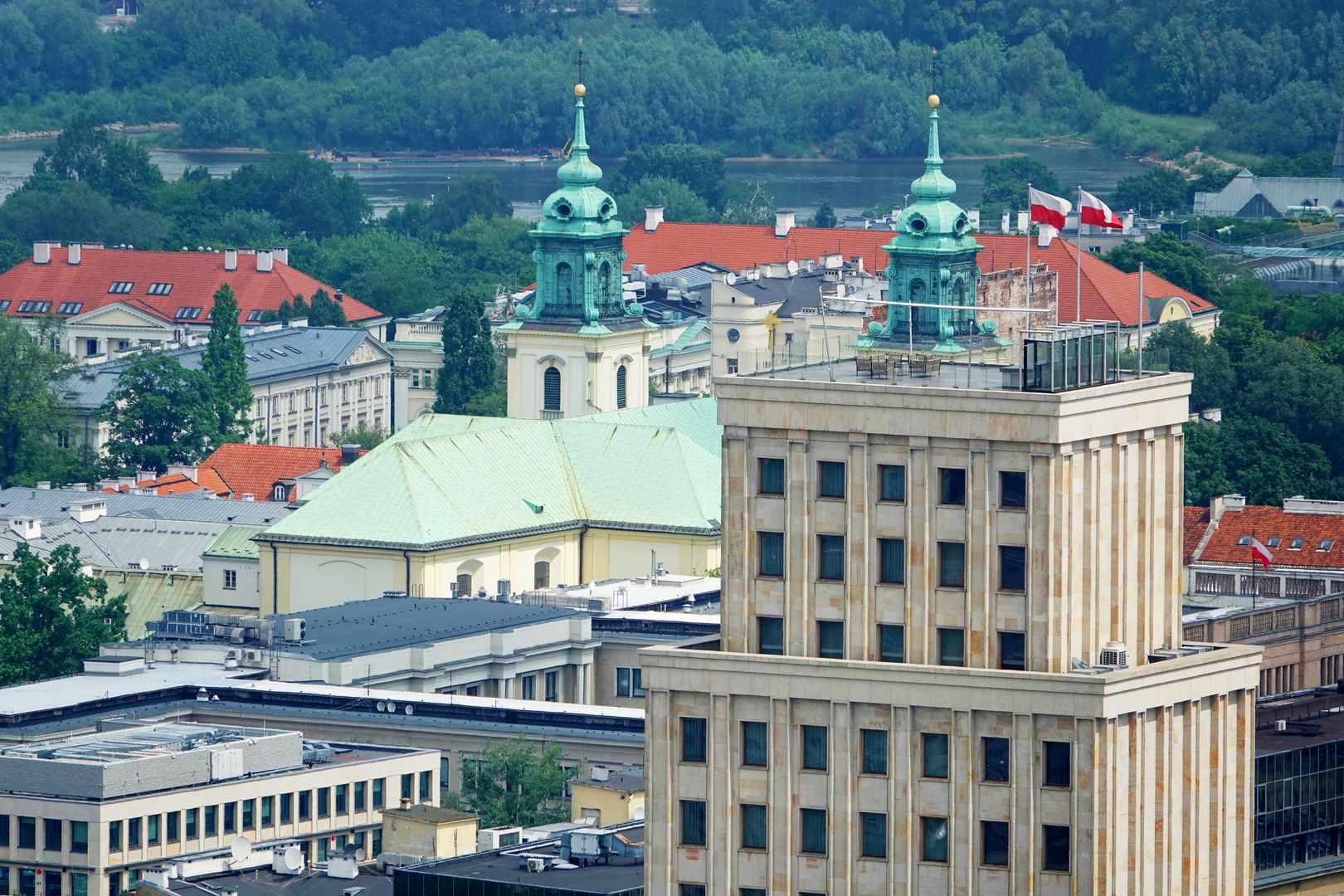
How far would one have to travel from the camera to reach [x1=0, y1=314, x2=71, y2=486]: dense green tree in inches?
7229

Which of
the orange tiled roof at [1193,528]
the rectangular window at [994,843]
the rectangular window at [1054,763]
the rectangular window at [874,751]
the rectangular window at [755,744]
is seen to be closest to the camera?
the rectangular window at [1054,763]

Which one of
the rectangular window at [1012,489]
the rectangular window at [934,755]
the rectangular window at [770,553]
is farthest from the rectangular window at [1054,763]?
the rectangular window at [770,553]

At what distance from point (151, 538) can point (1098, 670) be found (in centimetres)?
8119

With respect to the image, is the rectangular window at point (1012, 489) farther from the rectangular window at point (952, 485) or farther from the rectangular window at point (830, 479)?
the rectangular window at point (830, 479)

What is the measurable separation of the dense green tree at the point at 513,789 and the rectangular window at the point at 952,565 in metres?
35.3

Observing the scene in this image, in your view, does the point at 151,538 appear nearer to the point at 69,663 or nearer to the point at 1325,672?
the point at 69,663

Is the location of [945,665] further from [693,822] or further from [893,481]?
[693,822]

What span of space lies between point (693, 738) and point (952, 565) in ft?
15.0

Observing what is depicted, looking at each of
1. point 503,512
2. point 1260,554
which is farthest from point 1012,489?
point 503,512

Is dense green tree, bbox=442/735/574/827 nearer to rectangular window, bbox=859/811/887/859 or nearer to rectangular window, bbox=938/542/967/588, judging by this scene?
rectangular window, bbox=859/811/887/859

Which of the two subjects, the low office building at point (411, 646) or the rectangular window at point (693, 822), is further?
the low office building at point (411, 646)

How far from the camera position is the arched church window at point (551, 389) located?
154125mm

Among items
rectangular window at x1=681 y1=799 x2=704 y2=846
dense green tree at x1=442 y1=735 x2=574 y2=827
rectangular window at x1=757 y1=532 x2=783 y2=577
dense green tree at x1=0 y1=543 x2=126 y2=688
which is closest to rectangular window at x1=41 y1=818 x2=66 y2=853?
dense green tree at x1=442 y1=735 x2=574 y2=827

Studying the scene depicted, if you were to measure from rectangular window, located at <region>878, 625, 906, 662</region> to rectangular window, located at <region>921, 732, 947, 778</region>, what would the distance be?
1176mm
